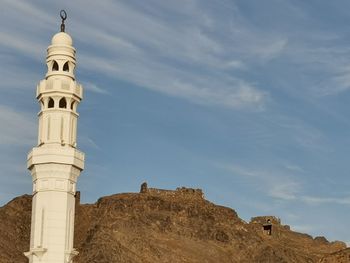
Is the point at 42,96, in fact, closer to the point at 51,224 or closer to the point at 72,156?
the point at 72,156

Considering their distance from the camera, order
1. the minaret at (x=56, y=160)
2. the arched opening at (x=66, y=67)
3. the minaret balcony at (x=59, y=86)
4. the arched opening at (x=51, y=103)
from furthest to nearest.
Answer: the arched opening at (x=66, y=67) < the arched opening at (x=51, y=103) < the minaret balcony at (x=59, y=86) < the minaret at (x=56, y=160)

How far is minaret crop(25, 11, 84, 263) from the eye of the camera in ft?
118

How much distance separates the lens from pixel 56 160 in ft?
120

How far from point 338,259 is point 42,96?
144m

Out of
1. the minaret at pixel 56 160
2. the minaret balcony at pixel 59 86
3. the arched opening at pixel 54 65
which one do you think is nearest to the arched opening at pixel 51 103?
the minaret at pixel 56 160

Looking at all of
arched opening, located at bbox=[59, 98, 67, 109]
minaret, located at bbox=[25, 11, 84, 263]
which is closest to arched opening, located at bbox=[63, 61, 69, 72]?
minaret, located at bbox=[25, 11, 84, 263]

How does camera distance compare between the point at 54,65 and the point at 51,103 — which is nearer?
the point at 51,103

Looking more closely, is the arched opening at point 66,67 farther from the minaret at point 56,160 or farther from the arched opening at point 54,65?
the arched opening at point 54,65

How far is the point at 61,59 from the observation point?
121ft

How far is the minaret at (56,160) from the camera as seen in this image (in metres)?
35.9

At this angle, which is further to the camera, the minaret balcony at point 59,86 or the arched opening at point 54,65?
the arched opening at point 54,65

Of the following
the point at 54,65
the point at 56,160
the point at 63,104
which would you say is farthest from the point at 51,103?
the point at 56,160

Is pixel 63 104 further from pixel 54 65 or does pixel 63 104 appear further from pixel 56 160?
pixel 56 160

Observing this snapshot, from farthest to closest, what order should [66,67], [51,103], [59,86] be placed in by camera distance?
[66,67]
[51,103]
[59,86]
